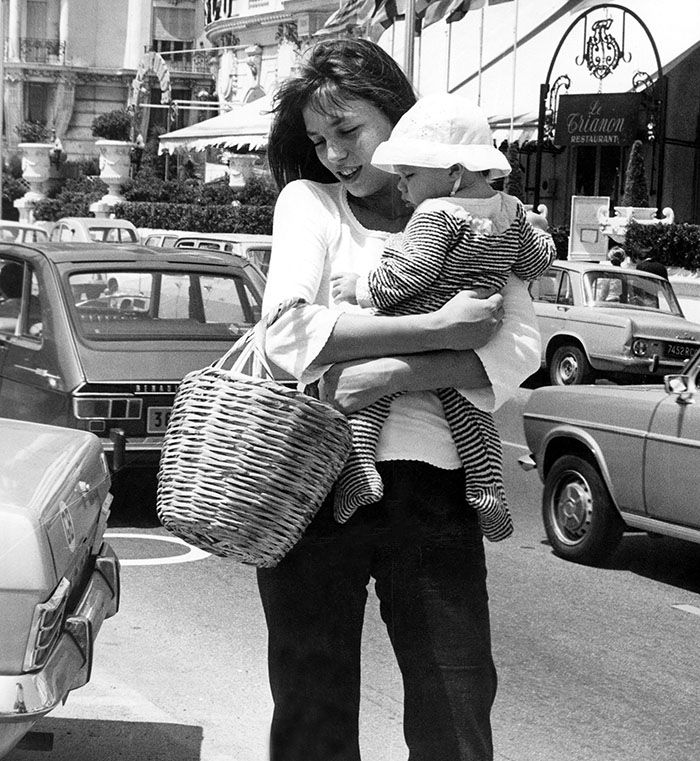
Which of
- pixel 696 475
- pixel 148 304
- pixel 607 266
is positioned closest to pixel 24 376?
pixel 148 304

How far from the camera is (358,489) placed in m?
2.63

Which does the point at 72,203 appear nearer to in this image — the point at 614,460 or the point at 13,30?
the point at 13,30

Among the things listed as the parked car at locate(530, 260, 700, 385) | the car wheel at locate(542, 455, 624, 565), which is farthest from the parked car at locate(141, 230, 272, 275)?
the car wheel at locate(542, 455, 624, 565)

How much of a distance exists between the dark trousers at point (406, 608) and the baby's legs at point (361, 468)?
0.15ft

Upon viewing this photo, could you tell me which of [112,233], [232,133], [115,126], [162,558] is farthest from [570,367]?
[115,126]

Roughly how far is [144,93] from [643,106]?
3825 centimetres

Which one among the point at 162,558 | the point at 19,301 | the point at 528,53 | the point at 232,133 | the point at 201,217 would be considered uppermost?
the point at 528,53

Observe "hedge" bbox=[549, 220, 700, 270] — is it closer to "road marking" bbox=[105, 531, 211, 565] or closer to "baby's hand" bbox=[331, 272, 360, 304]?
"road marking" bbox=[105, 531, 211, 565]

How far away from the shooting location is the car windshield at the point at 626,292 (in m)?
17.2

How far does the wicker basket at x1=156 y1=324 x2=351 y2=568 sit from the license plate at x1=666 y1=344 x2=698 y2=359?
14.1 metres

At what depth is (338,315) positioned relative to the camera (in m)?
2.67

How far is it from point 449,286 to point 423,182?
8.3 inches

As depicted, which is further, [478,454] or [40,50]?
[40,50]

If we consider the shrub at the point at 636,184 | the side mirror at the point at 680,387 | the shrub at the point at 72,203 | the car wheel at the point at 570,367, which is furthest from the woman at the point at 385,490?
the shrub at the point at 72,203
